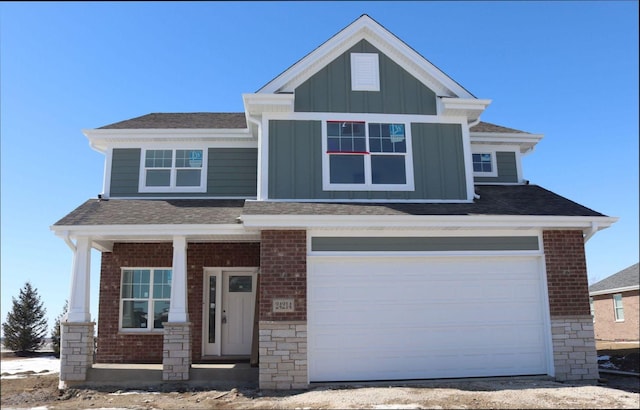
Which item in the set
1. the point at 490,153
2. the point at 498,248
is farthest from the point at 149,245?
the point at 490,153

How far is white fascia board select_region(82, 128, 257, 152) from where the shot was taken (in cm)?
1356

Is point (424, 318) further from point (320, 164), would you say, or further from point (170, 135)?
point (170, 135)

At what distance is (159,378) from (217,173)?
5.22m

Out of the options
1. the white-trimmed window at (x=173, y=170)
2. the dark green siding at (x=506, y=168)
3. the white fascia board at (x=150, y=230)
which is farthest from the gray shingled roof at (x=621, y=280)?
the white fascia board at (x=150, y=230)

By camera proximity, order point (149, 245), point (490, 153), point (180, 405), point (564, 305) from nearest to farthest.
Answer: point (180, 405), point (564, 305), point (149, 245), point (490, 153)

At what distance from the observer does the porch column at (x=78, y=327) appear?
1059cm

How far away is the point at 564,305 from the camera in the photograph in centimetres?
1088

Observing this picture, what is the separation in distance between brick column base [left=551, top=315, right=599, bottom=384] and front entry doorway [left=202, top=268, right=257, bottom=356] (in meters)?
7.05

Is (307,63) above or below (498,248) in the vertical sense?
above

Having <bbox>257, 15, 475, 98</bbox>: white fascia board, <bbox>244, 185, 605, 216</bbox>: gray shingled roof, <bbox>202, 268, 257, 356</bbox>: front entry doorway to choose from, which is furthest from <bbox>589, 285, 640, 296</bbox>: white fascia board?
<bbox>202, 268, 257, 356</bbox>: front entry doorway

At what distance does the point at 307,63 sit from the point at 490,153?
19.4ft

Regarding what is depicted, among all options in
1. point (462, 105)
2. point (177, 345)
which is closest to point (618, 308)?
point (462, 105)

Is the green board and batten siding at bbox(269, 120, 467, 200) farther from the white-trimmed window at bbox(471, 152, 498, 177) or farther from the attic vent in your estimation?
the white-trimmed window at bbox(471, 152, 498, 177)

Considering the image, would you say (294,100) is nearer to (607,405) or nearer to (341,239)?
(341,239)
